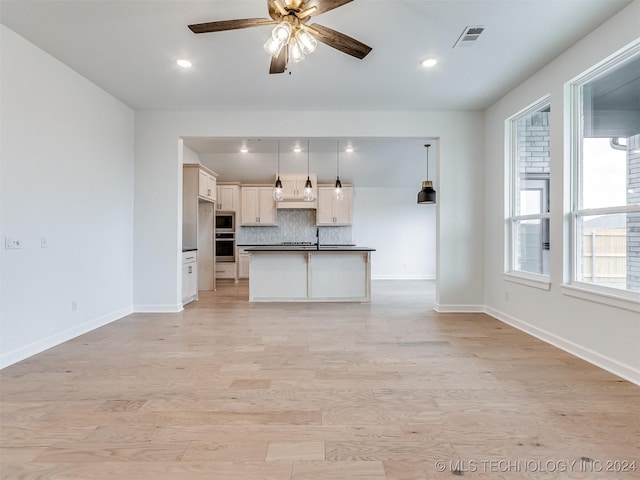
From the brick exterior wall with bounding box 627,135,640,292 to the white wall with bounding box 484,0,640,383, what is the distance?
0.92 feet

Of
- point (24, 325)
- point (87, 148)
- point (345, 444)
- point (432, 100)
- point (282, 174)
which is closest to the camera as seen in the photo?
point (345, 444)

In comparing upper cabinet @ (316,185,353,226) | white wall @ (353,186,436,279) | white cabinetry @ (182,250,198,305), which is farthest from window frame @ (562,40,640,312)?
white wall @ (353,186,436,279)

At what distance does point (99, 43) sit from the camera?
9.61 feet

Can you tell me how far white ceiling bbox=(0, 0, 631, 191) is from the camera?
2.47 metres

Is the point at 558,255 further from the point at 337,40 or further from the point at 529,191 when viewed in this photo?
the point at 337,40

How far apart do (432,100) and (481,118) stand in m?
0.93

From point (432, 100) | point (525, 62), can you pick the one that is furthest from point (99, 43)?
point (525, 62)

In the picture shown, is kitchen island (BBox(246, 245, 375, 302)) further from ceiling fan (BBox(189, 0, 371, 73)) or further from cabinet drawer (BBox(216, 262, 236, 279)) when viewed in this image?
ceiling fan (BBox(189, 0, 371, 73))

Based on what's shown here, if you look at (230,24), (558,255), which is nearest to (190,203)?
(230,24)

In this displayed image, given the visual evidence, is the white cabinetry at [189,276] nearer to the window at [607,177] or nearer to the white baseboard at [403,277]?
the white baseboard at [403,277]

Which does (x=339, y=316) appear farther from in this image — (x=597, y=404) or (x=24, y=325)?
(x=24, y=325)

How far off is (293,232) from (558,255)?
5.91 metres

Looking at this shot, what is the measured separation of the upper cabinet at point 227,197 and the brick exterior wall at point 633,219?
6.89m

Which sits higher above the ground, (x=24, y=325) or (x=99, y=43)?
(x=99, y=43)
